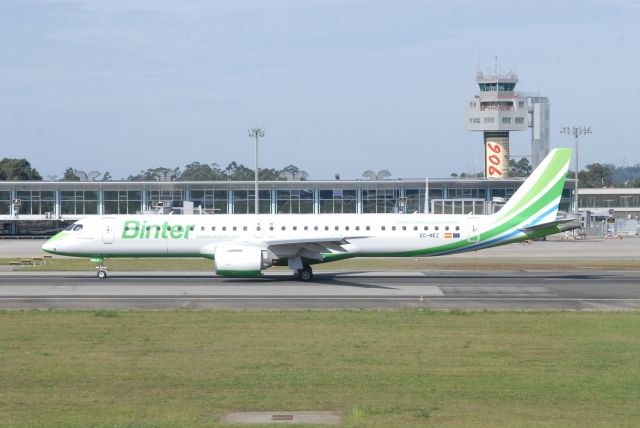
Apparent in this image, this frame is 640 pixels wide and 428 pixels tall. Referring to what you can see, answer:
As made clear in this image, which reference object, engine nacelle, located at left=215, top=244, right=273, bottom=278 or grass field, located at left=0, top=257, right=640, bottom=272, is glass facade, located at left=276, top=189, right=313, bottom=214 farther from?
engine nacelle, located at left=215, top=244, right=273, bottom=278

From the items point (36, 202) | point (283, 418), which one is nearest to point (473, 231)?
point (283, 418)

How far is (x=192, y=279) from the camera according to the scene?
43156mm

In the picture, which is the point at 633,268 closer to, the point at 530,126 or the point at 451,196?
the point at 451,196

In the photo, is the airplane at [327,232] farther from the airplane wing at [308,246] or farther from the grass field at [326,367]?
the grass field at [326,367]

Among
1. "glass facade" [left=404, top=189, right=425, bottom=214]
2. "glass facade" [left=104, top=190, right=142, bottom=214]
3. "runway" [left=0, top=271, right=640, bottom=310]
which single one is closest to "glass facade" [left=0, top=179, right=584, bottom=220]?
"glass facade" [left=104, top=190, right=142, bottom=214]

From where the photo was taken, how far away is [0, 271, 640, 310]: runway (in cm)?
3209

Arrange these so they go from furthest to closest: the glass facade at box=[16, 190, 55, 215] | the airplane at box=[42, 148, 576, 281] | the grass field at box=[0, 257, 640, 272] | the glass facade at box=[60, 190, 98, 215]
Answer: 1. the glass facade at box=[16, 190, 55, 215]
2. the glass facade at box=[60, 190, 98, 215]
3. the grass field at box=[0, 257, 640, 272]
4. the airplane at box=[42, 148, 576, 281]

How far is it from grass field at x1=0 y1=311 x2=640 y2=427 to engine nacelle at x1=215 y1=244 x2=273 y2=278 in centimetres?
1206

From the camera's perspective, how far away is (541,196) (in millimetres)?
44531

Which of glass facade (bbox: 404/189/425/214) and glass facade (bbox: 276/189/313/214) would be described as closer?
glass facade (bbox: 276/189/313/214)

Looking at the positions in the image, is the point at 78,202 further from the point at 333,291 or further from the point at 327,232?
the point at 333,291

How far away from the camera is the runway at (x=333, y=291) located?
32.1m

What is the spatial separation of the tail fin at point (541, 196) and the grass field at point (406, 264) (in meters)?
7.68

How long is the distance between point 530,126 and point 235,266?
369ft
